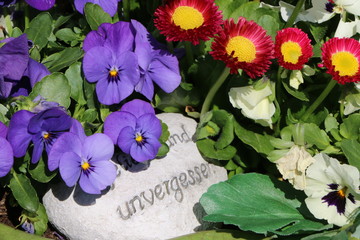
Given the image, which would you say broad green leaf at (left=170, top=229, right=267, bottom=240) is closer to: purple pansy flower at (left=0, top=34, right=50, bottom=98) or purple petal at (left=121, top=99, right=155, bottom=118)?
purple petal at (left=121, top=99, right=155, bottom=118)

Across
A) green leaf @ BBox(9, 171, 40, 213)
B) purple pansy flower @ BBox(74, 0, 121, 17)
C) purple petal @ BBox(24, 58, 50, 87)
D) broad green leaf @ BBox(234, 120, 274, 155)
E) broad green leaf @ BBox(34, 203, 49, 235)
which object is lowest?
broad green leaf @ BBox(34, 203, 49, 235)

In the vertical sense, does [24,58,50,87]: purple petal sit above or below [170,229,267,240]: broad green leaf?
above

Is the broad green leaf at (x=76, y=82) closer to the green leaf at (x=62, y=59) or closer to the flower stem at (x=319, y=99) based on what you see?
the green leaf at (x=62, y=59)

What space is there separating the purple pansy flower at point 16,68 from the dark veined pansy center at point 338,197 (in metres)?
0.84

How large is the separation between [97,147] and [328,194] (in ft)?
2.06

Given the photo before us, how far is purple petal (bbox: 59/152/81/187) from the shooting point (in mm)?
1676

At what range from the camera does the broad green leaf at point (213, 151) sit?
1930mm

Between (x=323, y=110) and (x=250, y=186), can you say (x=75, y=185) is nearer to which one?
(x=250, y=186)

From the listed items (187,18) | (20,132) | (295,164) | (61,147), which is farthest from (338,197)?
(20,132)

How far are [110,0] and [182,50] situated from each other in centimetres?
27

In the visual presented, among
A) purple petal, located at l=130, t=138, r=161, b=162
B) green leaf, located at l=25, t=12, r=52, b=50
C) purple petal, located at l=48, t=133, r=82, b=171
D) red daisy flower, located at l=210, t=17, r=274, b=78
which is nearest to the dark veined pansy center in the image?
red daisy flower, located at l=210, t=17, r=274, b=78

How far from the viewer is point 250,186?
185 cm

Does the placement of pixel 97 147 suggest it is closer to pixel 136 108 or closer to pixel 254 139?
pixel 136 108

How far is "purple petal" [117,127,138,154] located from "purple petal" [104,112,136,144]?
0.09ft
